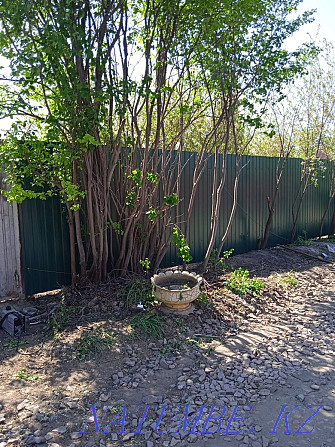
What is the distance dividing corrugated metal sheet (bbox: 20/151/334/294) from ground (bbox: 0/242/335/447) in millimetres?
464

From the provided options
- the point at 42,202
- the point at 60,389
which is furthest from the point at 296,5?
the point at 60,389

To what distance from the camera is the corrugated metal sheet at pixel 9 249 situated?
4.40 metres

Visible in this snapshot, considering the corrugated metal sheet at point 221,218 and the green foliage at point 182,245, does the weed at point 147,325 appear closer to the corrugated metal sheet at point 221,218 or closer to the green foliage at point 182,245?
the green foliage at point 182,245

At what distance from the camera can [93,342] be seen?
3451mm

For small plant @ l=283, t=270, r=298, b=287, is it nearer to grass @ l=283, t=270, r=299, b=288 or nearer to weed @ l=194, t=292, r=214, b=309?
grass @ l=283, t=270, r=299, b=288

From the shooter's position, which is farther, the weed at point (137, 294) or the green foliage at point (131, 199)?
the green foliage at point (131, 199)

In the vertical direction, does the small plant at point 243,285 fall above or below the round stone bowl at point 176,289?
below

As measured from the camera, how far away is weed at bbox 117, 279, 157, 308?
427 cm

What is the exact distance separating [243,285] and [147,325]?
6.01ft

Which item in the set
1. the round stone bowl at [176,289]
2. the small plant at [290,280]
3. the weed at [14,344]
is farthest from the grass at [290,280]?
the weed at [14,344]

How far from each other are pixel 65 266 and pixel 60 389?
2262mm

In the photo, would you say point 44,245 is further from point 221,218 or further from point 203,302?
point 221,218

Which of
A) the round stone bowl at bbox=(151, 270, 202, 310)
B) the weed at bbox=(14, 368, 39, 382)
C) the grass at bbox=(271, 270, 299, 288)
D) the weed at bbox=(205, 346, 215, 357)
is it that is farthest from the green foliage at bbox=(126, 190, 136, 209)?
the grass at bbox=(271, 270, 299, 288)

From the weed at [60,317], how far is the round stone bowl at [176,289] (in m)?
0.96
